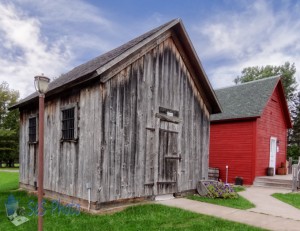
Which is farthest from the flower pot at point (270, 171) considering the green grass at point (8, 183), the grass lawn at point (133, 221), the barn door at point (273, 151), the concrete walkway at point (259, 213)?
the green grass at point (8, 183)

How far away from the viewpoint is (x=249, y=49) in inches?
1670

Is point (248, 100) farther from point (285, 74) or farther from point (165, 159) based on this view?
point (285, 74)

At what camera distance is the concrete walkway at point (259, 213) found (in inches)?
289

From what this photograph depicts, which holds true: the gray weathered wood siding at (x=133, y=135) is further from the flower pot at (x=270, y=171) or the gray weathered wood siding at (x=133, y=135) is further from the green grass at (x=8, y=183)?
the flower pot at (x=270, y=171)

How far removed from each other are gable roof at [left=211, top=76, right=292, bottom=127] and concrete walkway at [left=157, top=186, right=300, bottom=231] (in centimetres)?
782

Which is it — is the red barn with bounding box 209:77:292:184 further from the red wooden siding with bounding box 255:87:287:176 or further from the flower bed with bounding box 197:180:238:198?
the flower bed with bounding box 197:180:238:198

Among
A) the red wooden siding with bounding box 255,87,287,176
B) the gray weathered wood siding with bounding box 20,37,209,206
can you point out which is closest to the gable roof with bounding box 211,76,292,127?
the red wooden siding with bounding box 255,87,287,176

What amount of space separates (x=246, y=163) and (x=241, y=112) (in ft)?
10.7

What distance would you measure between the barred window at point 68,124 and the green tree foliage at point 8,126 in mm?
37085

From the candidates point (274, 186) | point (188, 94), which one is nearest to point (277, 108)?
point (274, 186)

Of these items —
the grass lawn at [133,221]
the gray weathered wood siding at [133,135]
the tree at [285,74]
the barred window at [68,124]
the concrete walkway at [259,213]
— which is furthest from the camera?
the tree at [285,74]

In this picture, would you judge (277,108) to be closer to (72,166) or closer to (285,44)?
(72,166)

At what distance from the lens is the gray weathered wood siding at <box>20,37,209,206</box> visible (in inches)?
330

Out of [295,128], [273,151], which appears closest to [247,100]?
[273,151]
